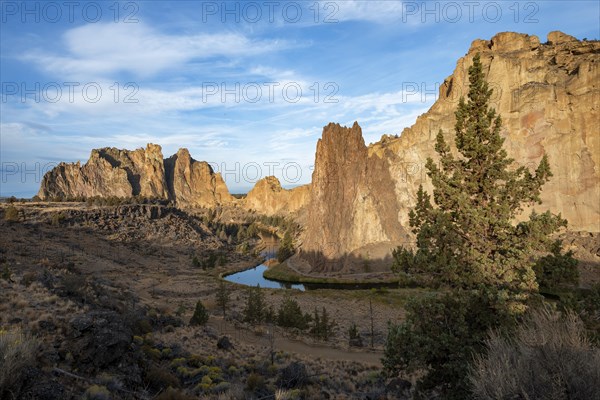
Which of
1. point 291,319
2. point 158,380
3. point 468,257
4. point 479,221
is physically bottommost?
point 291,319

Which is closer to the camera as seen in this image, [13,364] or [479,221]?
[13,364]

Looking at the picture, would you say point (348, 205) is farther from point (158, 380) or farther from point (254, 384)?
point (158, 380)

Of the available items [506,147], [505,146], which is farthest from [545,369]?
[506,147]

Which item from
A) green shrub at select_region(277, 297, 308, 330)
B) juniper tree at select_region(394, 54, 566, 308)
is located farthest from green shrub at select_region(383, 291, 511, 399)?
green shrub at select_region(277, 297, 308, 330)

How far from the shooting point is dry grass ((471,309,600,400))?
6.30 m

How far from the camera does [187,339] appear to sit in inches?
904

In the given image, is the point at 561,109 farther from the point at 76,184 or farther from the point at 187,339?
the point at 76,184

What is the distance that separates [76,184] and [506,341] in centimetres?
22413

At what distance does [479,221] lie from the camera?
408 inches

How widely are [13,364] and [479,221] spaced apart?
12656 mm

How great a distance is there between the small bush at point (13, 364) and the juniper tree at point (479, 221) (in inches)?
402

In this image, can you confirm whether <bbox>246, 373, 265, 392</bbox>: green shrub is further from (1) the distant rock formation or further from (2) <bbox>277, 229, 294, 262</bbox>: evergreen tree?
(2) <bbox>277, 229, 294, 262</bbox>: evergreen tree

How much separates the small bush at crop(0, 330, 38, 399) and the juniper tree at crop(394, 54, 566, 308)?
10199 mm

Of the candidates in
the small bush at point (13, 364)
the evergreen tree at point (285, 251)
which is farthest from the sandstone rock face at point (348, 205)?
the small bush at point (13, 364)
